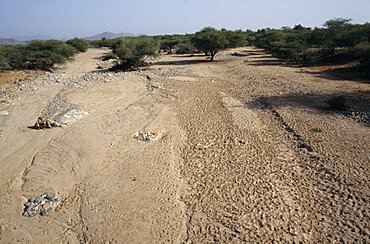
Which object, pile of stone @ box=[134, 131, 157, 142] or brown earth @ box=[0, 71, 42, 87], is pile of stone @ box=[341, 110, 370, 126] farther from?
brown earth @ box=[0, 71, 42, 87]

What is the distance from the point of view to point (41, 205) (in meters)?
9.04

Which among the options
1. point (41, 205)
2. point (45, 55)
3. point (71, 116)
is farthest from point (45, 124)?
point (45, 55)

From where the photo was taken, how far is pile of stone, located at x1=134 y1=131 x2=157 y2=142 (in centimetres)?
1325

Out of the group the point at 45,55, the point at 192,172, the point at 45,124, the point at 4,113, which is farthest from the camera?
the point at 45,55

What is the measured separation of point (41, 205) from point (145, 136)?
5.39 m

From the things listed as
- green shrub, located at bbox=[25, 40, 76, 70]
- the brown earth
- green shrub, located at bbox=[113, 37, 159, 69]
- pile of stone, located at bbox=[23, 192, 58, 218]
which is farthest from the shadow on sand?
green shrub, located at bbox=[25, 40, 76, 70]

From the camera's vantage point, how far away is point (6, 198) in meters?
9.50

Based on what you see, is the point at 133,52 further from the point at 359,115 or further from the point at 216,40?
the point at 359,115

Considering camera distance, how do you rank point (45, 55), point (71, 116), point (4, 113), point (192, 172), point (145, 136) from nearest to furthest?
point (192, 172)
point (145, 136)
point (71, 116)
point (4, 113)
point (45, 55)

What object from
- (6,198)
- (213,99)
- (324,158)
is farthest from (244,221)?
(213,99)

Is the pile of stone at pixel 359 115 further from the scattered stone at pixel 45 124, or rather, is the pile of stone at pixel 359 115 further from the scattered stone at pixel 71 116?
the scattered stone at pixel 45 124

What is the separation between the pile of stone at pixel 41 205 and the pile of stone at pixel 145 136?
4.57 m

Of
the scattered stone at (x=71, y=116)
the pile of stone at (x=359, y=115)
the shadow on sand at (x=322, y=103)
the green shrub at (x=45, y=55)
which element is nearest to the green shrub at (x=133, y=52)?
the green shrub at (x=45, y=55)

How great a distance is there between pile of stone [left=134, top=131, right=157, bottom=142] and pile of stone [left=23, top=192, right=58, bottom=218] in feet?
15.0
